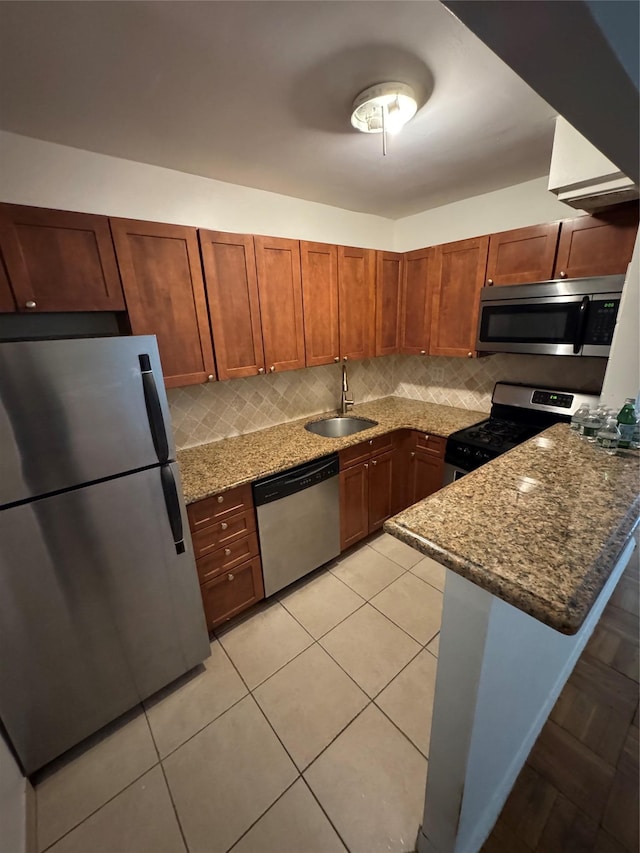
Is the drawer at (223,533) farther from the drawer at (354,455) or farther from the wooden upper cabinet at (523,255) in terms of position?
the wooden upper cabinet at (523,255)

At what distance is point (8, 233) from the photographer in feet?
4.23

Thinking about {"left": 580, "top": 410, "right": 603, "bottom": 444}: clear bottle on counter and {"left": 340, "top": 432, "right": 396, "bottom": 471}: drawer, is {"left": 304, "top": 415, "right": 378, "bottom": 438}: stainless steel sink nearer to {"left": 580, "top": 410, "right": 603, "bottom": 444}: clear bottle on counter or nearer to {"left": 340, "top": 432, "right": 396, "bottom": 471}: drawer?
{"left": 340, "top": 432, "right": 396, "bottom": 471}: drawer

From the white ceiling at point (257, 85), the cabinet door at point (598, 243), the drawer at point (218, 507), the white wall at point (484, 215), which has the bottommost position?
the drawer at point (218, 507)

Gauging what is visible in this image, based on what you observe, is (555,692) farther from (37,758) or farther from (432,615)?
(37,758)

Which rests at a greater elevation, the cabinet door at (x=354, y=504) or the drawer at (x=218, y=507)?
the drawer at (x=218, y=507)

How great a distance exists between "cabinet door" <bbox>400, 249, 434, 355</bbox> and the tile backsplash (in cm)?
38

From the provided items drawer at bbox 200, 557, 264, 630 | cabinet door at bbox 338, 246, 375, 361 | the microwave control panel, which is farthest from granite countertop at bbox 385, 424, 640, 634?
cabinet door at bbox 338, 246, 375, 361

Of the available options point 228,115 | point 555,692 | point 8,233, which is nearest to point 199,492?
point 8,233

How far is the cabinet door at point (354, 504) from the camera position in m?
2.32

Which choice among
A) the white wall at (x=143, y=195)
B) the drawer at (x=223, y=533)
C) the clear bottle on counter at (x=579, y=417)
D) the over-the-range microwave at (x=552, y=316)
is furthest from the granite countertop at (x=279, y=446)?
the white wall at (x=143, y=195)

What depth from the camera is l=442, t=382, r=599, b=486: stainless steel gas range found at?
2150 millimetres

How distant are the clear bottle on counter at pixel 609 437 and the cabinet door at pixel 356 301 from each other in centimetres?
158

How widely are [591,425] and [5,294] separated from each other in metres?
2.56

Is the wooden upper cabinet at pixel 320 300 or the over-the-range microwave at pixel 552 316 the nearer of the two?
the over-the-range microwave at pixel 552 316
